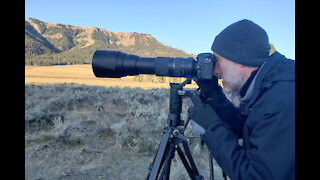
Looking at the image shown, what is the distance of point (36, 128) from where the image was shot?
199 inches

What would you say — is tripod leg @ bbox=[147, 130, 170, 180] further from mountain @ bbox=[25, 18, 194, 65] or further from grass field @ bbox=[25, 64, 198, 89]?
mountain @ bbox=[25, 18, 194, 65]

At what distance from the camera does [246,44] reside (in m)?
1.49

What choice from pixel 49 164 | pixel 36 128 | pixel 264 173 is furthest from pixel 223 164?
pixel 36 128

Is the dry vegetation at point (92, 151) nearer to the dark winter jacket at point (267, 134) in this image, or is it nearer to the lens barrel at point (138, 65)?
the lens barrel at point (138, 65)

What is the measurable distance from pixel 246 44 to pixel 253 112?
0.58 meters

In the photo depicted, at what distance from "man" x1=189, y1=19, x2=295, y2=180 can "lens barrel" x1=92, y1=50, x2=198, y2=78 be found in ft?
0.77

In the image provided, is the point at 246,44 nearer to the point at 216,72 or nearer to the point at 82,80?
the point at 216,72

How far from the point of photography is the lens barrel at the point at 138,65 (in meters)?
1.80

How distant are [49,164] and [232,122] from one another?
328cm

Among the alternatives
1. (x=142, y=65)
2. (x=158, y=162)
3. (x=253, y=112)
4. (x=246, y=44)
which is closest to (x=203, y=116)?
(x=253, y=112)

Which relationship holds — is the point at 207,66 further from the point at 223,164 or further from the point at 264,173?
Answer: the point at 264,173

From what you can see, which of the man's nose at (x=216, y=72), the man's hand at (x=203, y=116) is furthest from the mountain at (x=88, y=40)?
the man's hand at (x=203, y=116)

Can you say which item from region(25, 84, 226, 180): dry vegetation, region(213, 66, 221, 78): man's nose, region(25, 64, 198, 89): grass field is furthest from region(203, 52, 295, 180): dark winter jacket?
region(25, 64, 198, 89): grass field

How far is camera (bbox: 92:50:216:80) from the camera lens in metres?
1.80
